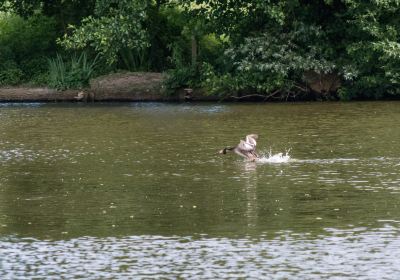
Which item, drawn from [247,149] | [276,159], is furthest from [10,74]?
[276,159]

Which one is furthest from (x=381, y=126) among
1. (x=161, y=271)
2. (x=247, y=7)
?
(x=161, y=271)

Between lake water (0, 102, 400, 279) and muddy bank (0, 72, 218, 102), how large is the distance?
8.93 m

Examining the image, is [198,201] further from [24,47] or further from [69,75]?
[24,47]

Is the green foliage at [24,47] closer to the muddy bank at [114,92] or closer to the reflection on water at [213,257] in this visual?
the muddy bank at [114,92]

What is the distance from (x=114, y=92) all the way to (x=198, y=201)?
76.2 feet

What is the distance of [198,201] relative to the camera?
1764 centimetres

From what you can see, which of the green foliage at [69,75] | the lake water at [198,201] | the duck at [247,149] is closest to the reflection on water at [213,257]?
the lake water at [198,201]

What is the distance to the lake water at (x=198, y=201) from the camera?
13.4 metres

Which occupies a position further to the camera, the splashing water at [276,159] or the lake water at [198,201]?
the splashing water at [276,159]

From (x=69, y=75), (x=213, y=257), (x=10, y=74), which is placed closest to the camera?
(x=213, y=257)

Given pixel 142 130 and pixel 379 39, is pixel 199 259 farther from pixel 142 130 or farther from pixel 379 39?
pixel 379 39

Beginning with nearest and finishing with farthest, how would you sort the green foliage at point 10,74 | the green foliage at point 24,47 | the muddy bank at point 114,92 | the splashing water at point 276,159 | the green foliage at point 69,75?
the splashing water at point 276,159 → the muddy bank at point 114,92 → the green foliage at point 69,75 → the green foliage at point 10,74 → the green foliage at point 24,47

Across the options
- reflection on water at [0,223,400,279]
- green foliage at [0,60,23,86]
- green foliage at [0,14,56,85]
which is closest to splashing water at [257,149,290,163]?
reflection on water at [0,223,400,279]

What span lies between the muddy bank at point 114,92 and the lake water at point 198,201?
29.3 feet
